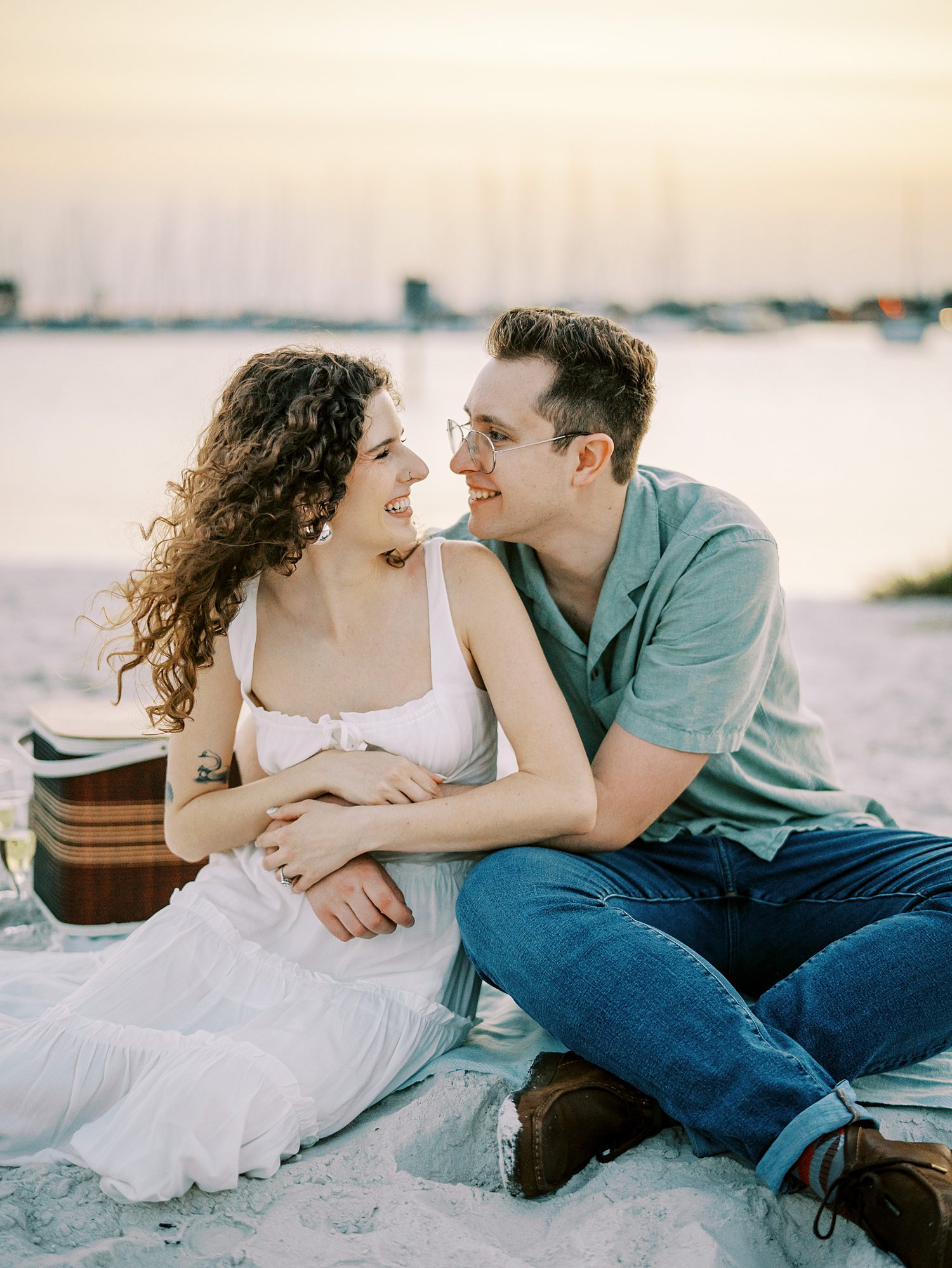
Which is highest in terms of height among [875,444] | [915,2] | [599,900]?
[915,2]

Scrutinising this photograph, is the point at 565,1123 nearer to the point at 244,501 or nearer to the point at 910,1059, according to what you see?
the point at 910,1059

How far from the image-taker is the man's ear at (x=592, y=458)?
263 cm

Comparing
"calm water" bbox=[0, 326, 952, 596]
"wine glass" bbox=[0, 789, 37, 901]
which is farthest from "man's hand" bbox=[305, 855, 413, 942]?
"wine glass" bbox=[0, 789, 37, 901]

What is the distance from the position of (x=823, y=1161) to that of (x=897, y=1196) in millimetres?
114

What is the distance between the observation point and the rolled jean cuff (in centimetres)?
184

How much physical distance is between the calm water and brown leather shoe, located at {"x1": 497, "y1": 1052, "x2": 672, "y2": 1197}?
4.03 ft

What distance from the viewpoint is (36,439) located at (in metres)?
19.7

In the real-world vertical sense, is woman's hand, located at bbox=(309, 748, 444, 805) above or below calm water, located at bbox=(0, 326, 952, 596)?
above

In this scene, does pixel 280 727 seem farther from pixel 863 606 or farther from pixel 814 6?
pixel 814 6

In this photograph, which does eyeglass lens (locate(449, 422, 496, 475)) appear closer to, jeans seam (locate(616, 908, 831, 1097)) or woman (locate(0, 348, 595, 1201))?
woman (locate(0, 348, 595, 1201))

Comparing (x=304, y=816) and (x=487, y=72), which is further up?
(x=487, y=72)

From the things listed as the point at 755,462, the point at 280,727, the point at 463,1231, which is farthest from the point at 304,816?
the point at 755,462

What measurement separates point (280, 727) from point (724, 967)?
1077 millimetres

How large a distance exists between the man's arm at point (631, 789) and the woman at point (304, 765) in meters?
0.08
